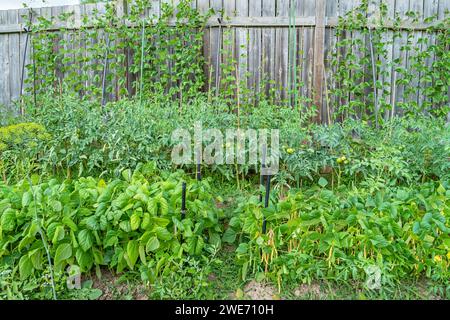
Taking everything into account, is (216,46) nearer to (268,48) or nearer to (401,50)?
(268,48)

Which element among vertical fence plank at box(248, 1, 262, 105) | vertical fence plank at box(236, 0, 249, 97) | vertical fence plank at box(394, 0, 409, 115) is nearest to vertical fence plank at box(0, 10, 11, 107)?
vertical fence plank at box(236, 0, 249, 97)

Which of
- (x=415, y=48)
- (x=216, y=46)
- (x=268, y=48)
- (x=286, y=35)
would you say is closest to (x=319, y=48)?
(x=286, y=35)

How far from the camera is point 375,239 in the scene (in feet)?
6.11

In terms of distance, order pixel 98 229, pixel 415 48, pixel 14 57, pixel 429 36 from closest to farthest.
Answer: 1. pixel 98 229
2. pixel 415 48
3. pixel 429 36
4. pixel 14 57

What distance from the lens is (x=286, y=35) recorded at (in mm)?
4758

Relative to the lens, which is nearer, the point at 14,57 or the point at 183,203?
the point at 183,203

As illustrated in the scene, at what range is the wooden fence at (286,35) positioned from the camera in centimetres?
468

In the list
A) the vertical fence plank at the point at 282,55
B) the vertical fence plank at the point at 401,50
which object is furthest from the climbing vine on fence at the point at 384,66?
the vertical fence plank at the point at 282,55

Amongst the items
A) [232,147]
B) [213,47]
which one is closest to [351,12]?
[213,47]

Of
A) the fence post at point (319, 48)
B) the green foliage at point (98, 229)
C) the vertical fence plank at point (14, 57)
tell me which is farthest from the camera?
the vertical fence plank at point (14, 57)

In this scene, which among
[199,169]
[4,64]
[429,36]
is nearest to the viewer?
[199,169]

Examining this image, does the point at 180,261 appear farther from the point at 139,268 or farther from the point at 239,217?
the point at 239,217

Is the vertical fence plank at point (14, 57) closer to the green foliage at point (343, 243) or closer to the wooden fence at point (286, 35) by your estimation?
the wooden fence at point (286, 35)

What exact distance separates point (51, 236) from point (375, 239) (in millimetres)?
1481
